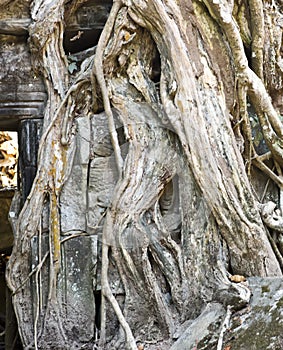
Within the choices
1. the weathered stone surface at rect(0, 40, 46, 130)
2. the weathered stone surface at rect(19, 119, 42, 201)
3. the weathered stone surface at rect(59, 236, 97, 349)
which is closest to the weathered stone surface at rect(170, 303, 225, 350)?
the weathered stone surface at rect(59, 236, 97, 349)

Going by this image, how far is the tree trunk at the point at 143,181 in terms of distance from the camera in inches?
115

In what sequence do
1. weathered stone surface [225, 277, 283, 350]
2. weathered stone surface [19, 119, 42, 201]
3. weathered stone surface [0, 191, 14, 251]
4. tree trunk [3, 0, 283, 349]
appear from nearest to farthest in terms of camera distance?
weathered stone surface [225, 277, 283, 350], tree trunk [3, 0, 283, 349], weathered stone surface [19, 119, 42, 201], weathered stone surface [0, 191, 14, 251]

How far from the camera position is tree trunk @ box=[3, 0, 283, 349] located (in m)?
2.92

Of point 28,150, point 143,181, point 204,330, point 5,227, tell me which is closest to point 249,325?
point 204,330

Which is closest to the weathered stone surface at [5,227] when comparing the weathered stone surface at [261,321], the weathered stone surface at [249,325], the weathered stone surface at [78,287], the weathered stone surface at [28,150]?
the weathered stone surface at [28,150]

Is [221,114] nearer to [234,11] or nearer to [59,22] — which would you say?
[234,11]

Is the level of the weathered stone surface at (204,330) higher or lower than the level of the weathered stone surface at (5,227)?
lower

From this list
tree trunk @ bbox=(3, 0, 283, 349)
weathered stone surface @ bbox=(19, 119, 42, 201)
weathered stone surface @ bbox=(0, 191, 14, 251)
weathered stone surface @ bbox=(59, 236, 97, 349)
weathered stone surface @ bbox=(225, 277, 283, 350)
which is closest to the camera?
weathered stone surface @ bbox=(225, 277, 283, 350)

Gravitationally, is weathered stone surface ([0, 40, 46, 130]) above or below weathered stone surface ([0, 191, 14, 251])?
above

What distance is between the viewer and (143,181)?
305cm

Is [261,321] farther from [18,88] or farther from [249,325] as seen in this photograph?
[18,88]

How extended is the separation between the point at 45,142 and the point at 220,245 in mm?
1175

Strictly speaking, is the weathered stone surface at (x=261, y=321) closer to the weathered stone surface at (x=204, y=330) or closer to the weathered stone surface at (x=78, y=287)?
the weathered stone surface at (x=204, y=330)

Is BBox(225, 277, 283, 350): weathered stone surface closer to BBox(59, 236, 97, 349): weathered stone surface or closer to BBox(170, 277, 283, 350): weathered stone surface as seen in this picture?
BBox(170, 277, 283, 350): weathered stone surface
